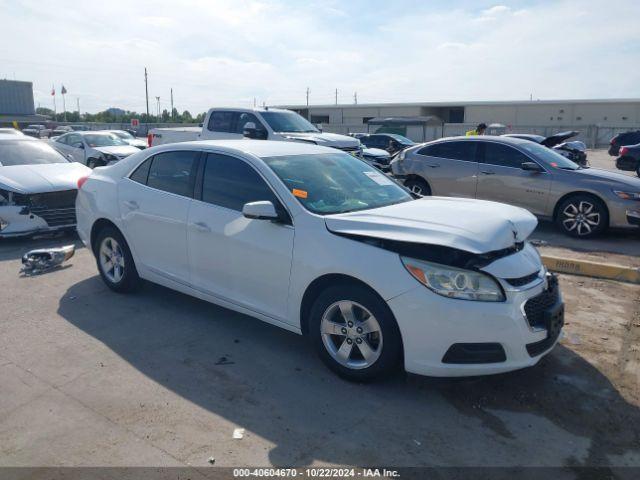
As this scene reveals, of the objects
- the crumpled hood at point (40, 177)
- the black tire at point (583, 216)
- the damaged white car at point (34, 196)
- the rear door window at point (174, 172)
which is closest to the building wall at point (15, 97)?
the damaged white car at point (34, 196)

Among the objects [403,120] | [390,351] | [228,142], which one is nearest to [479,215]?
[390,351]

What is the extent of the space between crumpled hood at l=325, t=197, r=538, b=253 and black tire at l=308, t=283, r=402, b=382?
1.41 ft

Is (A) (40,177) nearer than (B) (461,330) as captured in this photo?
No

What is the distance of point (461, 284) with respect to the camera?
3.33 metres

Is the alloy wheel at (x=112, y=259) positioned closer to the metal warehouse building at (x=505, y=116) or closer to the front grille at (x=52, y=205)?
the front grille at (x=52, y=205)

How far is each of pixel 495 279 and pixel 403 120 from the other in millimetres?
40886

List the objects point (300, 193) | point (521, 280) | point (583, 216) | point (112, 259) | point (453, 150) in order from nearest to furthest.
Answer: point (521, 280) < point (300, 193) < point (112, 259) < point (583, 216) < point (453, 150)

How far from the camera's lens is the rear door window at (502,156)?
9047mm

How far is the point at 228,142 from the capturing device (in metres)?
4.97

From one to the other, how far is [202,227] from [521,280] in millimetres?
2600

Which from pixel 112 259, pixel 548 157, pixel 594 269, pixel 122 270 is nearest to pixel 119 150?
pixel 112 259

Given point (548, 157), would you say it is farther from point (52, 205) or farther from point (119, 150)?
point (119, 150)

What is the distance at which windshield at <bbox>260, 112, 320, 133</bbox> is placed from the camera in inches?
485

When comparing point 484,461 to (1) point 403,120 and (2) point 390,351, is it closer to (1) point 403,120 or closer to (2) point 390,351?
(2) point 390,351
